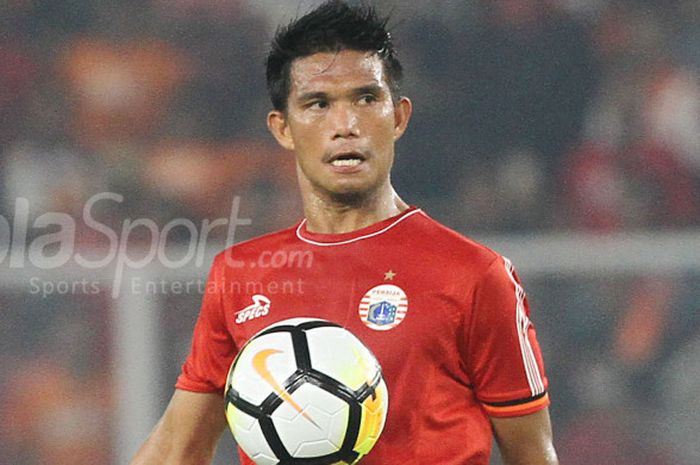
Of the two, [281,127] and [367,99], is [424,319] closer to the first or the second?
[367,99]

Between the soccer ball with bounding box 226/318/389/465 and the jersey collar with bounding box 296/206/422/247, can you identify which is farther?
the jersey collar with bounding box 296/206/422/247

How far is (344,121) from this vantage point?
109 inches

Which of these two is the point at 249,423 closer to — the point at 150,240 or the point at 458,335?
the point at 458,335

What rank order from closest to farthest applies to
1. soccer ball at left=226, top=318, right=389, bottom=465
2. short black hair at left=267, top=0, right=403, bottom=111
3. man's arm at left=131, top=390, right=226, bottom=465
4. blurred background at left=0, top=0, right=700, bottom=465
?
1. soccer ball at left=226, top=318, right=389, bottom=465
2. short black hair at left=267, top=0, right=403, bottom=111
3. man's arm at left=131, top=390, right=226, bottom=465
4. blurred background at left=0, top=0, right=700, bottom=465

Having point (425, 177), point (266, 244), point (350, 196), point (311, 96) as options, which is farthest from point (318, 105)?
point (425, 177)

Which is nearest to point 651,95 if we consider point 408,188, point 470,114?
point 470,114

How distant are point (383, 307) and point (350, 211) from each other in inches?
11.4

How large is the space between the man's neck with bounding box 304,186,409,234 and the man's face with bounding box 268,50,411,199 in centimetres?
3

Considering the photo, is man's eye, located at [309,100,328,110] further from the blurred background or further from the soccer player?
the blurred background

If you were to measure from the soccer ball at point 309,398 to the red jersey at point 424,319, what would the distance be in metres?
0.18

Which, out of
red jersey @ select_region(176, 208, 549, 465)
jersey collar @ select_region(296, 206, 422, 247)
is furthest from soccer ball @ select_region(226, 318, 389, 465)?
jersey collar @ select_region(296, 206, 422, 247)

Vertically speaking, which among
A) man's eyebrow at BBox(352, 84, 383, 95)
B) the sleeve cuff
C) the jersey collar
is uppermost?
man's eyebrow at BBox(352, 84, 383, 95)

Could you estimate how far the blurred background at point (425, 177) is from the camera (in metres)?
4.70

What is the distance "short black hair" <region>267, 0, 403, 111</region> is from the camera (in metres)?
2.86
